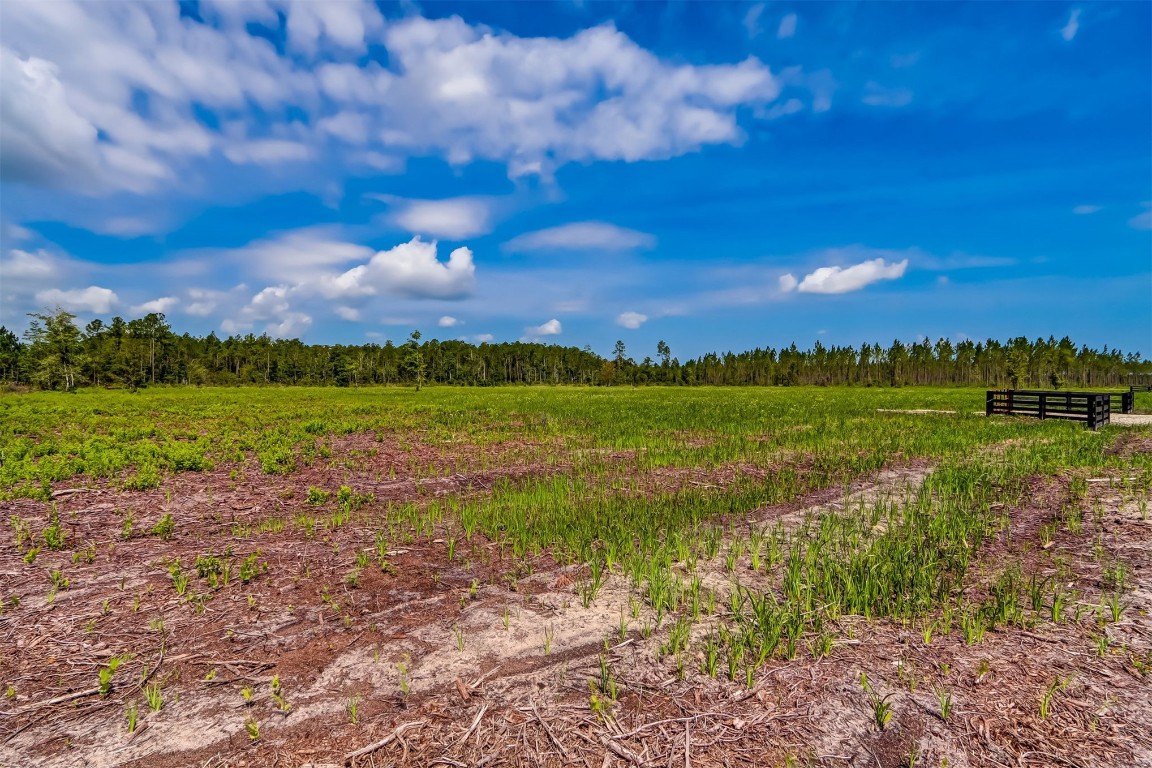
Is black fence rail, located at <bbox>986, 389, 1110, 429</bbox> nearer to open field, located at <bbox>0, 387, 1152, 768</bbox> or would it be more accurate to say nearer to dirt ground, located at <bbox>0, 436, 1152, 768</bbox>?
open field, located at <bbox>0, 387, 1152, 768</bbox>

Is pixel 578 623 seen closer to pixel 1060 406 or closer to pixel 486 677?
pixel 486 677

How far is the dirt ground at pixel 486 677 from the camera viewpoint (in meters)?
3.58

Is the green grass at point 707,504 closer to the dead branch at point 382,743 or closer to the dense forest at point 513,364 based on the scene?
the dead branch at point 382,743

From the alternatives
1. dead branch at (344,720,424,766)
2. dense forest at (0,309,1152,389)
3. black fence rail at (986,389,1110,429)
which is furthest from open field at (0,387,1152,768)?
dense forest at (0,309,1152,389)

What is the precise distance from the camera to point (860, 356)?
15575 centimetres

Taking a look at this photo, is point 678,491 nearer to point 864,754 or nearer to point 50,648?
point 864,754

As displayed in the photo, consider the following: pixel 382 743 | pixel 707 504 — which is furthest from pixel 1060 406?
pixel 382 743

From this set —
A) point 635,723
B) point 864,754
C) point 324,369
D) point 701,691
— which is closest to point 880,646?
point 864,754

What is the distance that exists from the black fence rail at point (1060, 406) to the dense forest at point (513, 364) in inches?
3451

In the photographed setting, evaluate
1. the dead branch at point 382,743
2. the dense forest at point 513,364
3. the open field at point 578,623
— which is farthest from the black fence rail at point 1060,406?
the dense forest at point 513,364

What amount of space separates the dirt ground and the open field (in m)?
0.02

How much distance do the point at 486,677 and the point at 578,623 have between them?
1310 mm

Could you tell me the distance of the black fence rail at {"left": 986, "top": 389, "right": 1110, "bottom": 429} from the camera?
23.1 m

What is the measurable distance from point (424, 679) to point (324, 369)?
146 m
